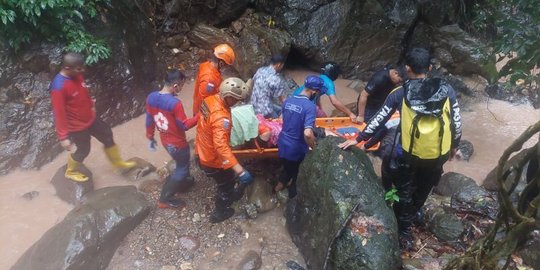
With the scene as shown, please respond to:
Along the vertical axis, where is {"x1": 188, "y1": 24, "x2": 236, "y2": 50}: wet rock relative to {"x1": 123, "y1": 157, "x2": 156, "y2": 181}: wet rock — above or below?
above

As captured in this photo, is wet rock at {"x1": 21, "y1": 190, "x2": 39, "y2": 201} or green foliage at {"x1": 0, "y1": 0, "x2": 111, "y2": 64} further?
green foliage at {"x1": 0, "y1": 0, "x2": 111, "y2": 64}

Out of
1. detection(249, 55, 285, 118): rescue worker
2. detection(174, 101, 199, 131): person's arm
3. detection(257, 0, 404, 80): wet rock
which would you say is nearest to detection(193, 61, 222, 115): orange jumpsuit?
detection(174, 101, 199, 131): person's arm

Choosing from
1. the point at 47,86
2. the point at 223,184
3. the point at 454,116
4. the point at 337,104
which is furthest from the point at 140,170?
the point at 454,116

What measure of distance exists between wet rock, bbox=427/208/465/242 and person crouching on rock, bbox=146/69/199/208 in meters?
2.90

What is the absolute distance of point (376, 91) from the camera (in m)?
5.81

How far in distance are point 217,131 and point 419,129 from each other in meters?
1.91

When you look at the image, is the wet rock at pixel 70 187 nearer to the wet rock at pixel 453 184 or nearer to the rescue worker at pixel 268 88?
the rescue worker at pixel 268 88

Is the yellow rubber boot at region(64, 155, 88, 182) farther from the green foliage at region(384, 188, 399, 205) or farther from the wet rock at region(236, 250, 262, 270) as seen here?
the green foliage at region(384, 188, 399, 205)

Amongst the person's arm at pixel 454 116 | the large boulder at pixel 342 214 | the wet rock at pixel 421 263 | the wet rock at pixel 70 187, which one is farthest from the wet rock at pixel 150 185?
the person's arm at pixel 454 116

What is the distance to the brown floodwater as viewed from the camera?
4.99 m

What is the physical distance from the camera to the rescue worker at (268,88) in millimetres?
5582

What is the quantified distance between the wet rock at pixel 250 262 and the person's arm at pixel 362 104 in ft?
8.56

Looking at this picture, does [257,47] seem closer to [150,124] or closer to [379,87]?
[379,87]

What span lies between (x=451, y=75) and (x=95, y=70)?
291 inches
